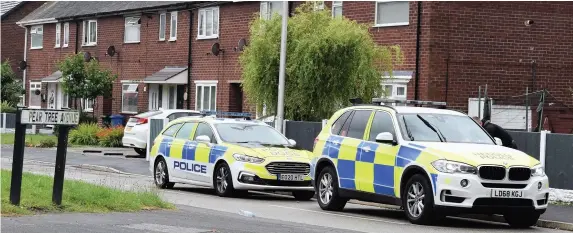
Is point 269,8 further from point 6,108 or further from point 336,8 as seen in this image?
point 6,108

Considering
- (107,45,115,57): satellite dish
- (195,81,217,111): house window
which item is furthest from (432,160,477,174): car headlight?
(107,45,115,57): satellite dish

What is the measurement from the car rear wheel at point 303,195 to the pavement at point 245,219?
0.16 meters

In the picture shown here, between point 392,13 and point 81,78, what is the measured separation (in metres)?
16.9

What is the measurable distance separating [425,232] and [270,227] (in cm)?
211

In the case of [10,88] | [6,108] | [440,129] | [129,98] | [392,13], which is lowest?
[440,129]

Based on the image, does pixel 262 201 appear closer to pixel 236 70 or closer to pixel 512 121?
pixel 512 121

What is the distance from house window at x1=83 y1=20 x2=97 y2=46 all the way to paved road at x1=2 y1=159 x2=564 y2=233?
26.9m

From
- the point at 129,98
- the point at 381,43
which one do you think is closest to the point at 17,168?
the point at 381,43

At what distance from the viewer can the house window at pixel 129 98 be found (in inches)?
1719

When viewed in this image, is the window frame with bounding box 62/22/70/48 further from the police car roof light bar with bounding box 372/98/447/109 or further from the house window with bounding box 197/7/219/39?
the police car roof light bar with bounding box 372/98/447/109

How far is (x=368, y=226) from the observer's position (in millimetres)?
14617

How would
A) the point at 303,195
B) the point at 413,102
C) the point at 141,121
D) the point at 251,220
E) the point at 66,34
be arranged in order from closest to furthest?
the point at 251,220 → the point at 413,102 → the point at 303,195 → the point at 141,121 → the point at 66,34

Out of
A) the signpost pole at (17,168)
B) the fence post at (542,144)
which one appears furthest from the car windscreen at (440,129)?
the signpost pole at (17,168)

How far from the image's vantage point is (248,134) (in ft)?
66.5
